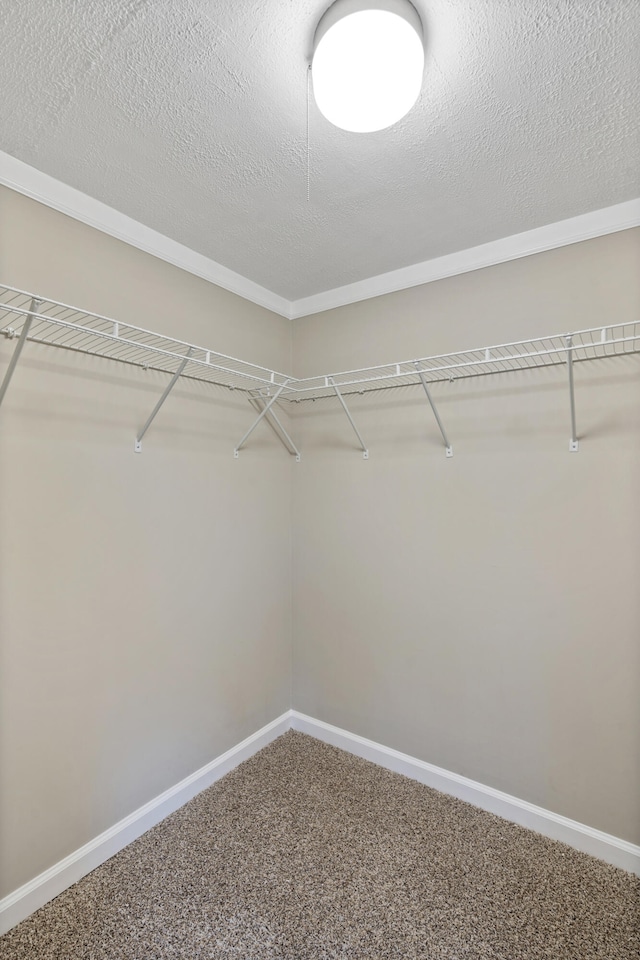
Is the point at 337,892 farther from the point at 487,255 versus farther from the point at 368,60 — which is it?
the point at 487,255

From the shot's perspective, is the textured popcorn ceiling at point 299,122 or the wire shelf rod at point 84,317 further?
the wire shelf rod at point 84,317

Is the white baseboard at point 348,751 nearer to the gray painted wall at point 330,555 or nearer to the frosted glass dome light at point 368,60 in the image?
the gray painted wall at point 330,555

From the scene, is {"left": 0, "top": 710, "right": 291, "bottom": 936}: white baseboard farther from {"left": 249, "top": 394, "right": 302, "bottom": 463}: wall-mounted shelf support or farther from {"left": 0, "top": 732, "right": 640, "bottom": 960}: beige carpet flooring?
{"left": 249, "top": 394, "right": 302, "bottom": 463}: wall-mounted shelf support

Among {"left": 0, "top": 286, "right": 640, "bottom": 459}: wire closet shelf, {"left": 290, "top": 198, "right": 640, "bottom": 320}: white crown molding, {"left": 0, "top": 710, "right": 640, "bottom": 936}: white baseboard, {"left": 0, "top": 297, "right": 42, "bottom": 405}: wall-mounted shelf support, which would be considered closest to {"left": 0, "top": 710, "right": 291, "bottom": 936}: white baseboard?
{"left": 0, "top": 710, "right": 640, "bottom": 936}: white baseboard

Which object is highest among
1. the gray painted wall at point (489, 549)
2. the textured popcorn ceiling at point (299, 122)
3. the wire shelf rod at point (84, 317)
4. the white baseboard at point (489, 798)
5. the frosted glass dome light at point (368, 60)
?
the textured popcorn ceiling at point (299, 122)

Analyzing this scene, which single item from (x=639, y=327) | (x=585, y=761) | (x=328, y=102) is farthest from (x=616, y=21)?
(x=585, y=761)

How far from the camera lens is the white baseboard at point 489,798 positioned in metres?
1.72

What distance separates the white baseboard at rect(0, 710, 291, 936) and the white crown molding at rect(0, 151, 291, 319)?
91.1 inches

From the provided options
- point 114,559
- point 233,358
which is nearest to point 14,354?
point 233,358

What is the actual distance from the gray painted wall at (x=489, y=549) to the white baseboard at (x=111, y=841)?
1.91ft

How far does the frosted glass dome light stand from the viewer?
3.36 feet

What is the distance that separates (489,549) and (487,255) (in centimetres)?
133

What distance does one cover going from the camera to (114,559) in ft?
5.92

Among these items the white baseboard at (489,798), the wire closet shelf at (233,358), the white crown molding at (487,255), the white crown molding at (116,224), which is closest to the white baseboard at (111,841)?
the white baseboard at (489,798)
